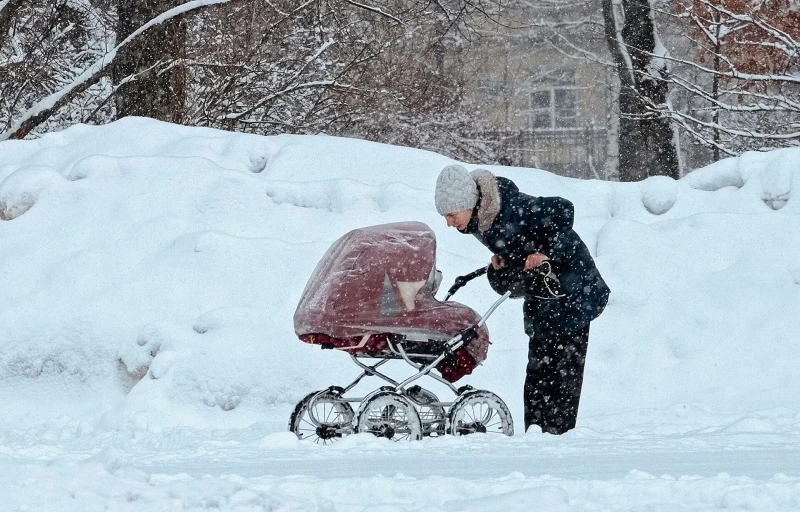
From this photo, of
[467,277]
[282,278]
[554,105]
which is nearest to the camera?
[467,277]

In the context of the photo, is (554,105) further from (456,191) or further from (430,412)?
(456,191)

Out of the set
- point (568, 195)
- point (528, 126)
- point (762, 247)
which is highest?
point (528, 126)

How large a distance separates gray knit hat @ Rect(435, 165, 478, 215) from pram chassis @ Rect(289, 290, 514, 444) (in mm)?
542

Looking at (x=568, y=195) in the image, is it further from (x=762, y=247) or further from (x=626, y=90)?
(x=626, y=90)

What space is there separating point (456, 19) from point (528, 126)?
19.0 m

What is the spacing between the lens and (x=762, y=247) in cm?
909

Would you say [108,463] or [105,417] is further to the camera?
[105,417]

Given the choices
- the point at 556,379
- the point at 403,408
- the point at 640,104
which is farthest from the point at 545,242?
the point at 640,104

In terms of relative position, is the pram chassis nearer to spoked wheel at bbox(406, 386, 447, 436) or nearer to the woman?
spoked wheel at bbox(406, 386, 447, 436)

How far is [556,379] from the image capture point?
5980 mm

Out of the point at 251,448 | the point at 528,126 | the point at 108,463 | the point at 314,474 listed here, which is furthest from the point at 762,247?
the point at 528,126

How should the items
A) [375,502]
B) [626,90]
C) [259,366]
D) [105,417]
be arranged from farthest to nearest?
1. [626,90]
2. [259,366]
3. [105,417]
4. [375,502]

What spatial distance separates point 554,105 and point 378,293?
28140 mm

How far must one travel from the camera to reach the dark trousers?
235 inches
